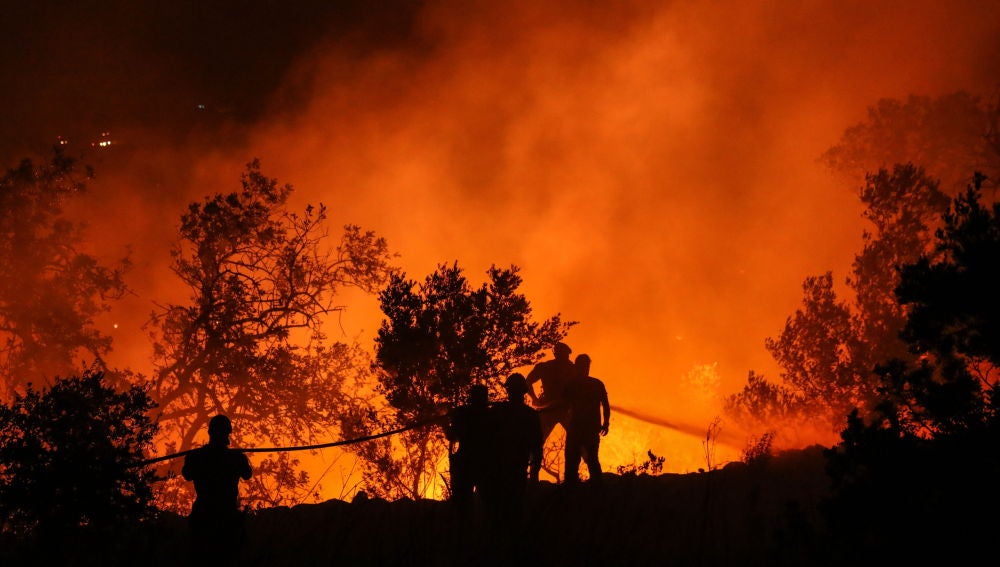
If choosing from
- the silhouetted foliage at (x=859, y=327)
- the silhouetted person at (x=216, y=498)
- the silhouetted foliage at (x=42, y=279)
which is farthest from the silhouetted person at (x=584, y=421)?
the silhouetted foliage at (x=42, y=279)

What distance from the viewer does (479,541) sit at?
5965 mm

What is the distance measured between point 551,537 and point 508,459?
130cm

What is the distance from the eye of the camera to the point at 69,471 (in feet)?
21.7

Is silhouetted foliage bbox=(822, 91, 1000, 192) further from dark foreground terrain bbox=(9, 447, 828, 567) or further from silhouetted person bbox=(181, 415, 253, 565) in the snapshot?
silhouetted person bbox=(181, 415, 253, 565)

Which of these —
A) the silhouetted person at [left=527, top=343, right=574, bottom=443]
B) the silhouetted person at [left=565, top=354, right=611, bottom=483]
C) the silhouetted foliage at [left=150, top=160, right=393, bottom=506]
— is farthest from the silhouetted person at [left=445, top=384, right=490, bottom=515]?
the silhouetted foliage at [left=150, top=160, right=393, bottom=506]

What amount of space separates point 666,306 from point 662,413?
15715mm

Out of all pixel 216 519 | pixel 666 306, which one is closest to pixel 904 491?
pixel 216 519

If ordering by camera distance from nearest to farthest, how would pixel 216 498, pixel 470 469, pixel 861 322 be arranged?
pixel 216 498 < pixel 470 469 < pixel 861 322

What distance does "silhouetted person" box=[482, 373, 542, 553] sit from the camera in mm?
6340

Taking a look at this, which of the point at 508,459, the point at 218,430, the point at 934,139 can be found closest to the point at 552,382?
the point at 508,459

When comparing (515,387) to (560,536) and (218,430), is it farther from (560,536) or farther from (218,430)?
(218,430)

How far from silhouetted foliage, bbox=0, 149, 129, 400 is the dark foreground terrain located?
16102 mm

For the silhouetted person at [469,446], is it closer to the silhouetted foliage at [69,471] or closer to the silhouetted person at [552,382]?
the silhouetted foliage at [69,471]

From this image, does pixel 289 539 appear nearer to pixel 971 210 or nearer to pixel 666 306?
→ pixel 971 210
